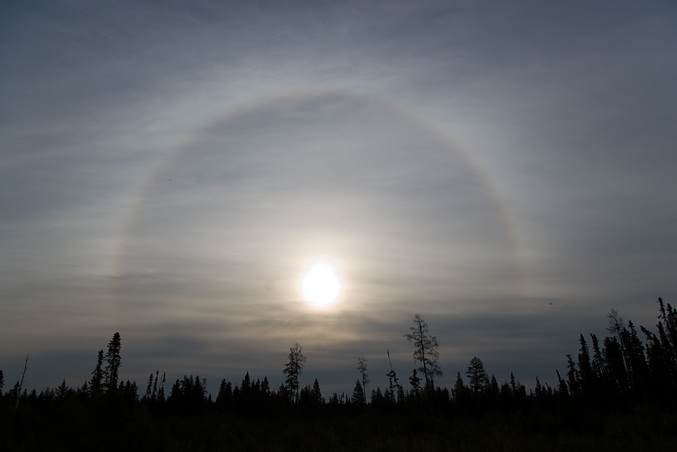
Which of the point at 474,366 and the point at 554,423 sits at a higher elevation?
the point at 474,366

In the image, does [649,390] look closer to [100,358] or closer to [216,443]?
[216,443]

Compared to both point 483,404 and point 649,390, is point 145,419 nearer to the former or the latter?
point 483,404

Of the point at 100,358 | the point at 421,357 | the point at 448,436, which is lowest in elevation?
the point at 448,436

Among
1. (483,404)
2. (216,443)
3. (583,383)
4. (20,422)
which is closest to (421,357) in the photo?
(483,404)

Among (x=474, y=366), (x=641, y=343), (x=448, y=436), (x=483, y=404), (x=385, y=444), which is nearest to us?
(x=385, y=444)

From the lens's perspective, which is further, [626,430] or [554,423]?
[554,423]

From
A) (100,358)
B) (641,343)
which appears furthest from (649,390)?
(100,358)

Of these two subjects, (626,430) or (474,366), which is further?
(474,366)

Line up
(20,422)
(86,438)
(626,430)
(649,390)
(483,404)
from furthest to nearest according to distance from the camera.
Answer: (649,390), (483,404), (20,422), (626,430), (86,438)

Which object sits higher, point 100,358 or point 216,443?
point 100,358
